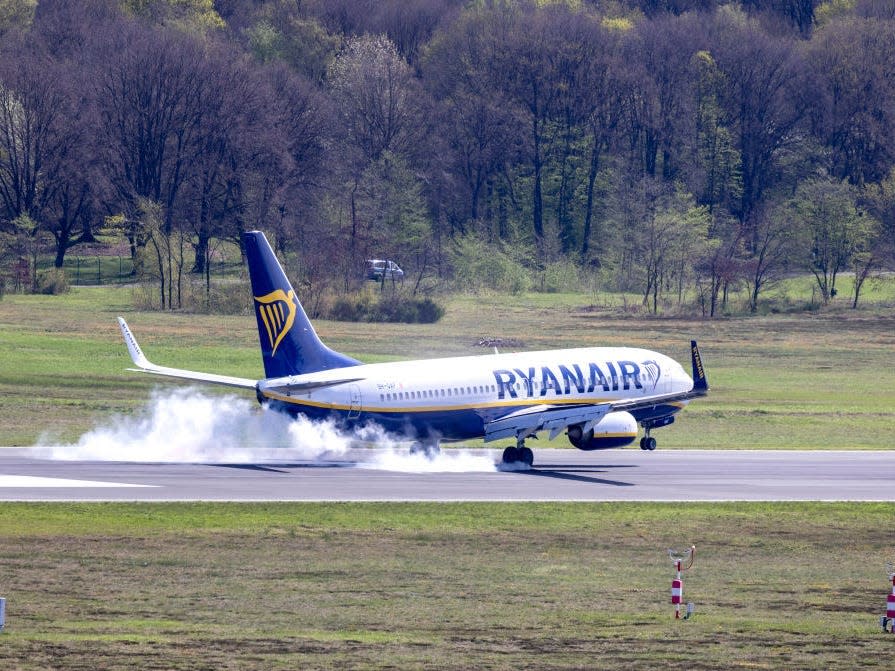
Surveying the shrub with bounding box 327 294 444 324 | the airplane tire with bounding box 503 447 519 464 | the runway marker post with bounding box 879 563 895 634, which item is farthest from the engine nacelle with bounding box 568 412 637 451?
the shrub with bounding box 327 294 444 324

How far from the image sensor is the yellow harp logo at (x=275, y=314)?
59125 millimetres

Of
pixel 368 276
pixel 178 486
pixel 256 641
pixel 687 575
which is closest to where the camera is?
pixel 256 641

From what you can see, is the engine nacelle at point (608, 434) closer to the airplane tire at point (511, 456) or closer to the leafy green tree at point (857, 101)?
the airplane tire at point (511, 456)

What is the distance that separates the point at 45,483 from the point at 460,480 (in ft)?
48.1

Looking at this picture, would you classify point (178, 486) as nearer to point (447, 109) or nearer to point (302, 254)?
point (302, 254)

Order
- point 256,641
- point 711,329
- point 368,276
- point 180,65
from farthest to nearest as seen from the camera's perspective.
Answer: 1. point 180,65
2. point 368,276
3. point 711,329
4. point 256,641

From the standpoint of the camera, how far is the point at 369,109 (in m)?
189

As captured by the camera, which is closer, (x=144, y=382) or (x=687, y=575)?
(x=687, y=575)

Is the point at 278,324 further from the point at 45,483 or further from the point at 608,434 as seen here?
the point at 608,434

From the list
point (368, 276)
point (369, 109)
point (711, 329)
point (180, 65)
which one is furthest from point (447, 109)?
point (711, 329)

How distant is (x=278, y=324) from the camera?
59.2 metres

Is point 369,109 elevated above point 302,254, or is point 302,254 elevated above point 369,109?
point 369,109

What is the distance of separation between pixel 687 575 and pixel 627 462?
25706mm

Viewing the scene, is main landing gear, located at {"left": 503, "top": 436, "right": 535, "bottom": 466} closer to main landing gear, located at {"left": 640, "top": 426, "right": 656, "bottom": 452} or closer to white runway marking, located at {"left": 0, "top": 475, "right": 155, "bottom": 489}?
Result: main landing gear, located at {"left": 640, "top": 426, "right": 656, "bottom": 452}
